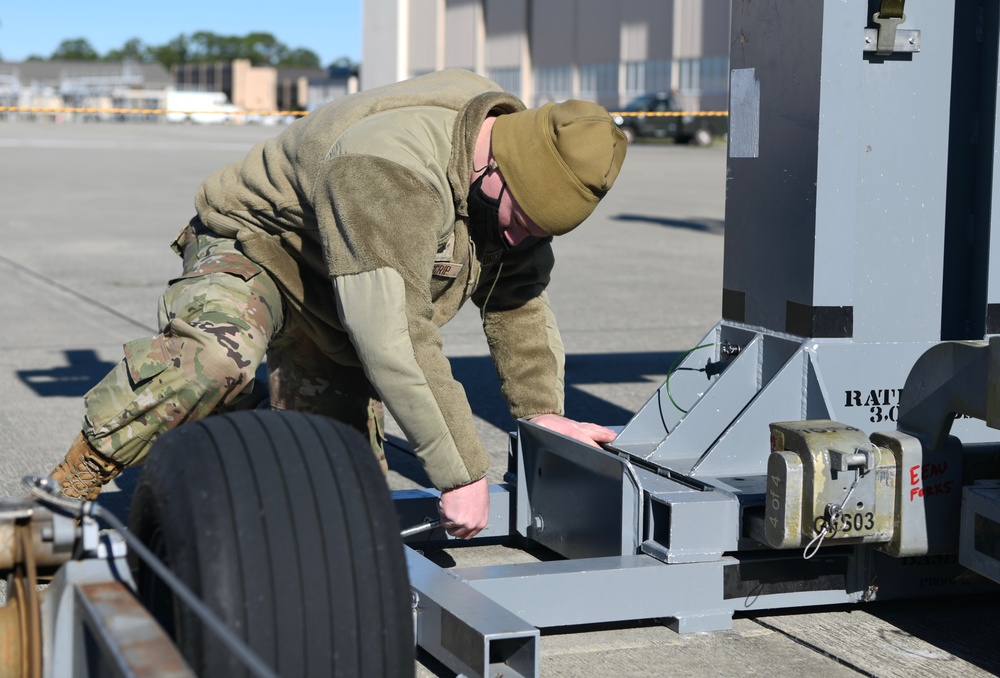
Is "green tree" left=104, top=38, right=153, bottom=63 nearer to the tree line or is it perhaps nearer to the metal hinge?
the tree line

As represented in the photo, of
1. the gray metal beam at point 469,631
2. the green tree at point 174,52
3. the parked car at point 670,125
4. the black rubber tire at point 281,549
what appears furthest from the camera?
the green tree at point 174,52

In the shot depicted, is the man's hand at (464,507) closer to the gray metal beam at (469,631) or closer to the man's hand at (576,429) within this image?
the gray metal beam at (469,631)

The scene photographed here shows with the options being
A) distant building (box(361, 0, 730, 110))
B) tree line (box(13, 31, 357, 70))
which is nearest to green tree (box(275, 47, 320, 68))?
tree line (box(13, 31, 357, 70))

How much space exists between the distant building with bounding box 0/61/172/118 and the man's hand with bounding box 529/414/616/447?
4011 inches

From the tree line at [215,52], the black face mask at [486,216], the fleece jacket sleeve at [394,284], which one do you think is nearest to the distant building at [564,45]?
the black face mask at [486,216]

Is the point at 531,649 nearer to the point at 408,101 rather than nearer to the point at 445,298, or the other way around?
the point at 445,298

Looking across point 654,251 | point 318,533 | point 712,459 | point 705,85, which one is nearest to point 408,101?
point 712,459

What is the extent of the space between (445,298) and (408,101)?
0.50 metres

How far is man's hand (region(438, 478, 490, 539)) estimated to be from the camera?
281 centimetres

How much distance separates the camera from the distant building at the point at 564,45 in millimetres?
47906

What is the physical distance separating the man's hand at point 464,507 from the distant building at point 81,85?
10247cm

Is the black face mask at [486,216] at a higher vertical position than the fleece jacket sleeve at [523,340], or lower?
higher

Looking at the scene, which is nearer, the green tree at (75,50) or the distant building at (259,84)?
the distant building at (259,84)

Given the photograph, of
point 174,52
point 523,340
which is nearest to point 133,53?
point 174,52
